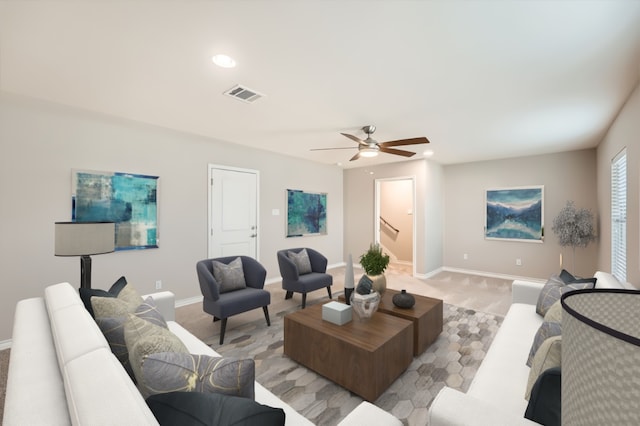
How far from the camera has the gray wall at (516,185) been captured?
5.05 metres

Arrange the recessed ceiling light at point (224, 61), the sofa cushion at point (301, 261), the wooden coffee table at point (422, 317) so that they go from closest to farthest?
the recessed ceiling light at point (224, 61)
the wooden coffee table at point (422, 317)
the sofa cushion at point (301, 261)

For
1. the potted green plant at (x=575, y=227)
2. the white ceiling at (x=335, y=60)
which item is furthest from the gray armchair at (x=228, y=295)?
the potted green plant at (x=575, y=227)

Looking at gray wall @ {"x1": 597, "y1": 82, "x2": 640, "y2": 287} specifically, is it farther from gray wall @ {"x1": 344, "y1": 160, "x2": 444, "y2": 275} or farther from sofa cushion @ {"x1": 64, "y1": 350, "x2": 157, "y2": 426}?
sofa cushion @ {"x1": 64, "y1": 350, "x2": 157, "y2": 426}

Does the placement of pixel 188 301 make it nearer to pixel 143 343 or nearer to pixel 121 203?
pixel 121 203

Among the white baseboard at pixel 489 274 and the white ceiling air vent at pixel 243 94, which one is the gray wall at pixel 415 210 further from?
the white ceiling air vent at pixel 243 94

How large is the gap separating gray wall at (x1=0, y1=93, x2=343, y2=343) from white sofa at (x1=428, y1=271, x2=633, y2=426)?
3.87 meters

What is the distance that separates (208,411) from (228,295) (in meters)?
2.46

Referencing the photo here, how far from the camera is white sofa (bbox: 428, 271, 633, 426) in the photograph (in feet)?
3.65

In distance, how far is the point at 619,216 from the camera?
3379 mm

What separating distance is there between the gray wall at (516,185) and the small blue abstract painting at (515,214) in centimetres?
10

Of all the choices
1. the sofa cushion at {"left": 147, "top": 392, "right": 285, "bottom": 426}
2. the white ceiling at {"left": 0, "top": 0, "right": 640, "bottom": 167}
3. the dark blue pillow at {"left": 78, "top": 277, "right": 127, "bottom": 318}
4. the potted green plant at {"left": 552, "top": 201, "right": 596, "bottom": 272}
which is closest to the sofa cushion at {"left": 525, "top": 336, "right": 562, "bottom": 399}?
the sofa cushion at {"left": 147, "top": 392, "right": 285, "bottom": 426}

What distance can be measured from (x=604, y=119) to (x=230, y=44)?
167 inches

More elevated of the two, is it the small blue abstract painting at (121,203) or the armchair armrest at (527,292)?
the small blue abstract painting at (121,203)

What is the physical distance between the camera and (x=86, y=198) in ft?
11.1
